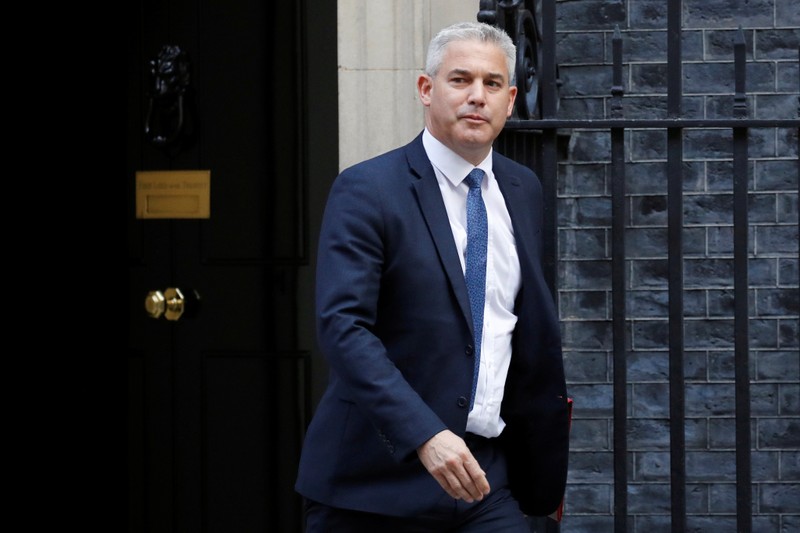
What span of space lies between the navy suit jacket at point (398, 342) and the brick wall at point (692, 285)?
114 inches

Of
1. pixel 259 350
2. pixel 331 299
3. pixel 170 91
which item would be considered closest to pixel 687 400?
pixel 259 350

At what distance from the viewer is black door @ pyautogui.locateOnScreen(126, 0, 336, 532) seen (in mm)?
4918

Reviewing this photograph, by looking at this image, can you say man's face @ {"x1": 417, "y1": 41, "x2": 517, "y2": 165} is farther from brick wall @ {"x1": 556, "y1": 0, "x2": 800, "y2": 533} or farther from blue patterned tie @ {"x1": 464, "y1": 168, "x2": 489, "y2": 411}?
brick wall @ {"x1": 556, "y1": 0, "x2": 800, "y2": 533}

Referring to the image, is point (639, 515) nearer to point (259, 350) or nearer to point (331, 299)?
point (259, 350)

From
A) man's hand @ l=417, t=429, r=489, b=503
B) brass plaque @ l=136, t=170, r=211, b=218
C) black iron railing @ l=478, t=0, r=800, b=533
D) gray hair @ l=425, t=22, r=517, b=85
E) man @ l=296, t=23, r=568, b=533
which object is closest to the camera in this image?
man's hand @ l=417, t=429, r=489, b=503

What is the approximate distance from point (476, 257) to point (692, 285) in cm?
317

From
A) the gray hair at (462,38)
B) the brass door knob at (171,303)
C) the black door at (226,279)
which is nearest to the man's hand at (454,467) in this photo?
the gray hair at (462,38)

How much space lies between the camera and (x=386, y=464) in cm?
309

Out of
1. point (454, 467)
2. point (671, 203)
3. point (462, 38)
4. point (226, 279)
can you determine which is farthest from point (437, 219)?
point (226, 279)

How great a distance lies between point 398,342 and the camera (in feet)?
10.1

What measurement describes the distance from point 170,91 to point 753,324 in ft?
8.71

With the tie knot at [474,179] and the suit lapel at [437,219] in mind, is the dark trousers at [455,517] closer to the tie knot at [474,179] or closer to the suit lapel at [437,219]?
the suit lapel at [437,219]

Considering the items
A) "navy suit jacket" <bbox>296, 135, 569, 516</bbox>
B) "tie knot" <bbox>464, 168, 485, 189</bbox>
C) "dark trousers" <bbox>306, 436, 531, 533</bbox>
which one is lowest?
"dark trousers" <bbox>306, 436, 531, 533</bbox>

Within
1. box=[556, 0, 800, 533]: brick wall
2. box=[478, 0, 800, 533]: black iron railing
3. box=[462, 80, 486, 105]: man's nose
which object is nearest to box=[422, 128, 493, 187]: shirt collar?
box=[462, 80, 486, 105]: man's nose
